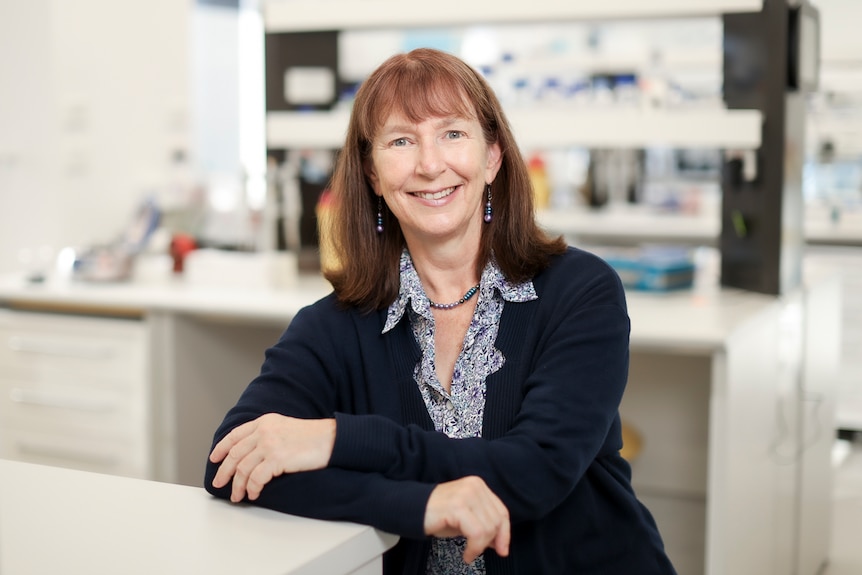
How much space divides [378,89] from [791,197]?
153 cm

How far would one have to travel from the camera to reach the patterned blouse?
1.53 m

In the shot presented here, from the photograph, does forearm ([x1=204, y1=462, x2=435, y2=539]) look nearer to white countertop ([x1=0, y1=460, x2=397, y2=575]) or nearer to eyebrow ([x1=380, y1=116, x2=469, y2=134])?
white countertop ([x1=0, y1=460, x2=397, y2=575])

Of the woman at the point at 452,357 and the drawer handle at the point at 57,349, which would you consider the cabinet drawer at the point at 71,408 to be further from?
the woman at the point at 452,357

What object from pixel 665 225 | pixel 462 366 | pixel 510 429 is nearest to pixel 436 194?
pixel 462 366

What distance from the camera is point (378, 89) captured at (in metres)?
1.60

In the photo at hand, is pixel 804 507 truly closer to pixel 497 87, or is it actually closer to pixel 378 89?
pixel 378 89

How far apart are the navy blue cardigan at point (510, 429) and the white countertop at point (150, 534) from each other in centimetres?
5

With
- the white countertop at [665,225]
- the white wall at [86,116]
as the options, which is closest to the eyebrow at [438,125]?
the white countertop at [665,225]

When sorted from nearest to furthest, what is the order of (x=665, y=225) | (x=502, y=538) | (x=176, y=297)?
(x=502, y=538) → (x=176, y=297) → (x=665, y=225)

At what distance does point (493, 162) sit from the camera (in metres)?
1.70

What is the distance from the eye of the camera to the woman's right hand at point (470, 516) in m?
1.24

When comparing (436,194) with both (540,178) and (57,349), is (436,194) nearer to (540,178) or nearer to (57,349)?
(57,349)

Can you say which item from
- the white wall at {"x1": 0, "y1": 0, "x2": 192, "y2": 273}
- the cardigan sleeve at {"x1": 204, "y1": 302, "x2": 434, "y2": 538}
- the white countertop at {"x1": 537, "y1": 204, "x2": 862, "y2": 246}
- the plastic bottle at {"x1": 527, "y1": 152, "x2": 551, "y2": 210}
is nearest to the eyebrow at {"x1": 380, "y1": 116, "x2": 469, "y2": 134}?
the cardigan sleeve at {"x1": 204, "y1": 302, "x2": 434, "y2": 538}

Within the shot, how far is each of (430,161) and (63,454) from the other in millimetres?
1805
